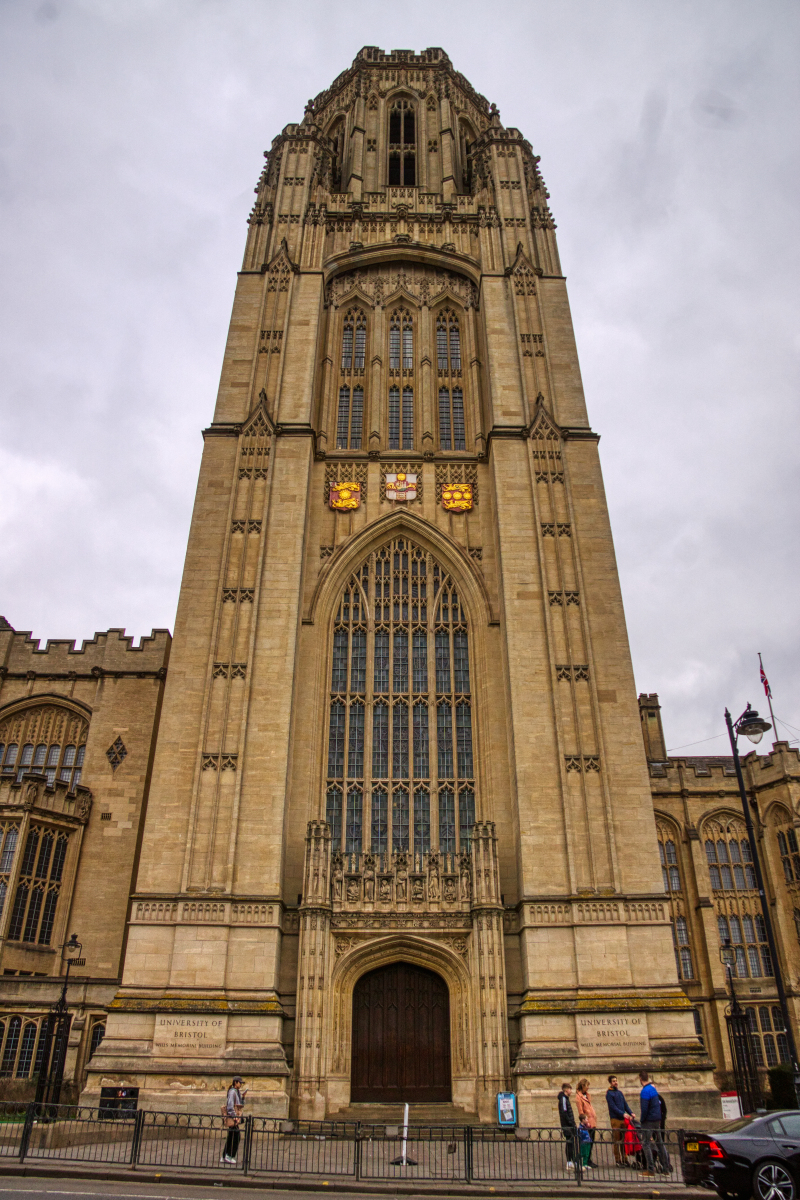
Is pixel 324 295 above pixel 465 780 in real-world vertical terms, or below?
above

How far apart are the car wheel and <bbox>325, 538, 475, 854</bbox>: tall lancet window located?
12340 mm

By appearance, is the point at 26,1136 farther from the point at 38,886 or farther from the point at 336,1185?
the point at 38,886

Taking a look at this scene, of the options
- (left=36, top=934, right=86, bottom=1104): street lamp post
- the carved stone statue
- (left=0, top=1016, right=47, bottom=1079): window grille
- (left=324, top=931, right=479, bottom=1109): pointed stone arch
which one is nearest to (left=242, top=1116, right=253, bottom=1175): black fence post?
(left=36, top=934, right=86, bottom=1104): street lamp post

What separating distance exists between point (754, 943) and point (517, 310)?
2512 centimetres

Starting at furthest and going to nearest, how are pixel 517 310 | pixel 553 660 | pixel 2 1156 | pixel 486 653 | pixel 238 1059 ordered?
pixel 517 310
pixel 486 653
pixel 553 660
pixel 238 1059
pixel 2 1156

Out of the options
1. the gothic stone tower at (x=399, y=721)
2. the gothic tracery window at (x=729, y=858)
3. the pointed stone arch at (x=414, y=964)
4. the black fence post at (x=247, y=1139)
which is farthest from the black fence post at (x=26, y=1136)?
the gothic tracery window at (x=729, y=858)

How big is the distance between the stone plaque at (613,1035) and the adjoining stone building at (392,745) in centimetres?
6

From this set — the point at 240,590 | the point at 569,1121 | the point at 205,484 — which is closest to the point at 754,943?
the point at 569,1121

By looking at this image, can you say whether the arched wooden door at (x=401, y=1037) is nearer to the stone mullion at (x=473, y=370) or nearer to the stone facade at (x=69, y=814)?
the stone facade at (x=69, y=814)

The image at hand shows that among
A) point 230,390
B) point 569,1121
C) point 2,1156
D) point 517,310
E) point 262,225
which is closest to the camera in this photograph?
point 2,1156

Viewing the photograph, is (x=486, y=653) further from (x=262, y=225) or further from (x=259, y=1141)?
(x=262, y=225)

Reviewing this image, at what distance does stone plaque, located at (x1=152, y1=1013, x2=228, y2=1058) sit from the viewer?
18344 mm

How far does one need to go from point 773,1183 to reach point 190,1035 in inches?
484

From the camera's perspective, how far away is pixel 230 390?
2788 centimetres
